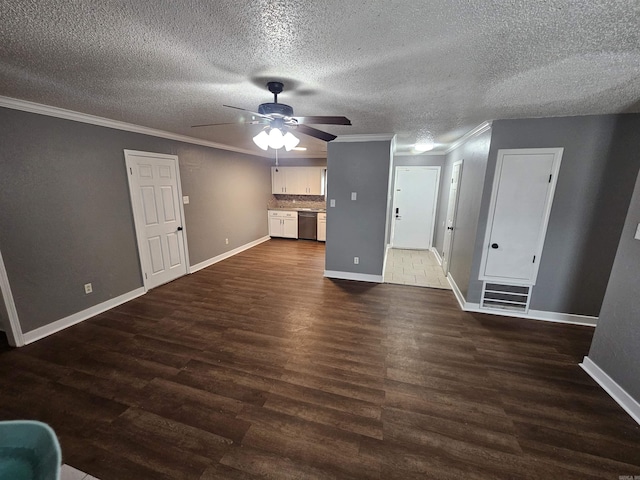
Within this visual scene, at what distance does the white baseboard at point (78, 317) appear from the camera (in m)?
2.67

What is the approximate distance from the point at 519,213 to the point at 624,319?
140cm

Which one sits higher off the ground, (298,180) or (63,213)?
(298,180)

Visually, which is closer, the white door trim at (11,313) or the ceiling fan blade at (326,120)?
the ceiling fan blade at (326,120)

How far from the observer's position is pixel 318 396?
2031 mm

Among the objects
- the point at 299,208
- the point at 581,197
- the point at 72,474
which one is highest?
the point at 581,197

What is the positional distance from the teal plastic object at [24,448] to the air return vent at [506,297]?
4.00 meters

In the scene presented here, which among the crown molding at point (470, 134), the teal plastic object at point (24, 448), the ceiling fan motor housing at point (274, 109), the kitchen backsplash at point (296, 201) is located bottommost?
the teal plastic object at point (24, 448)

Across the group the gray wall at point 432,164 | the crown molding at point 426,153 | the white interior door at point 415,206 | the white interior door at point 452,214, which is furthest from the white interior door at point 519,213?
the white interior door at point 415,206

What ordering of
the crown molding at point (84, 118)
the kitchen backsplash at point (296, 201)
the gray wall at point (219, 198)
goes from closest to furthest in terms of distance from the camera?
the crown molding at point (84, 118)
the gray wall at point (219, 198)
the kitchen backsplash at point (296, 201)

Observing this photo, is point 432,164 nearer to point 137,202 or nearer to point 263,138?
point 263,138

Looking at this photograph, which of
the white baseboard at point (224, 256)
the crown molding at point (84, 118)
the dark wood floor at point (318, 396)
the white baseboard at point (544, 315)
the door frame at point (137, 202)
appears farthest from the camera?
the white baseboard at point (224, 256)

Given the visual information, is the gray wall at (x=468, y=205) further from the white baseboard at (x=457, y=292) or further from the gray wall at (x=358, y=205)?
the gray wall at (x=358, y=205)

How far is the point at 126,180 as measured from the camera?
3471 mm

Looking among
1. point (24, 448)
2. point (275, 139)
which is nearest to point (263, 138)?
point (275, 139)
